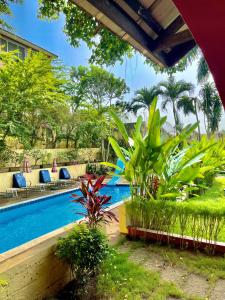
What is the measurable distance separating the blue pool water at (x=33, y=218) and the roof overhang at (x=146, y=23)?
3.68 metres

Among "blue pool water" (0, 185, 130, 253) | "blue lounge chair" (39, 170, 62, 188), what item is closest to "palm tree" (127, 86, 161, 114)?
"blue lounge chair" (39, 170, 62, 188)

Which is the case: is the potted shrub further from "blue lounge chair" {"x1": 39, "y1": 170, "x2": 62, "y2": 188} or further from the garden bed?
"blue lounge chair" {"x1": 39, "y1": 170, "x2": 62, "y2": 188}

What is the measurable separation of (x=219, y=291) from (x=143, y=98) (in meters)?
18.2

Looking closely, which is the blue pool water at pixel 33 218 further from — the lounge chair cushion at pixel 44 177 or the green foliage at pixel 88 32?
the green foliage at pixel 88 32

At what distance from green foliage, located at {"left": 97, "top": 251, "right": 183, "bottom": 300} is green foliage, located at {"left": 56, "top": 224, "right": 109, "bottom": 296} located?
192 millimetres

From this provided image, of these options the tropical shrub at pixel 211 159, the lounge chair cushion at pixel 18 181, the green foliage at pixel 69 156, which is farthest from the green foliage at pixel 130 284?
the green foliage at pixel 69 156

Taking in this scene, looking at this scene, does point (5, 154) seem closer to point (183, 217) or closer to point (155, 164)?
point (155, 164)

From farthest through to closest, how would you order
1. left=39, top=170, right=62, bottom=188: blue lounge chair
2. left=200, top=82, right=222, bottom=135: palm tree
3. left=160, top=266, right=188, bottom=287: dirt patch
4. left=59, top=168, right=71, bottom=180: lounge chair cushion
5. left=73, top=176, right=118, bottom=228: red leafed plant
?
left=200, top=82, right=222, bottom=135: palm tree
left=59, top=168, right=71, bottom=180: lounge chair cushion
left=39, top=170, right=62, bottom=188: blue lounge chair
left=73, top=176, right=118, bottom=228: red leafed plant
left=160, top=266, right=188, bottom=287: dirt patch

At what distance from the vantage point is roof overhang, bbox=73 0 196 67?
1857mm

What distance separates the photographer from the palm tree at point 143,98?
20.2 metres

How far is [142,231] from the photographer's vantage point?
478 centimetres

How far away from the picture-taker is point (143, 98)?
2033cm

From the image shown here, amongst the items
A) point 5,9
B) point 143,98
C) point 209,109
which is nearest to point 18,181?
point 5,9

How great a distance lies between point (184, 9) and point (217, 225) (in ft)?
12.7
